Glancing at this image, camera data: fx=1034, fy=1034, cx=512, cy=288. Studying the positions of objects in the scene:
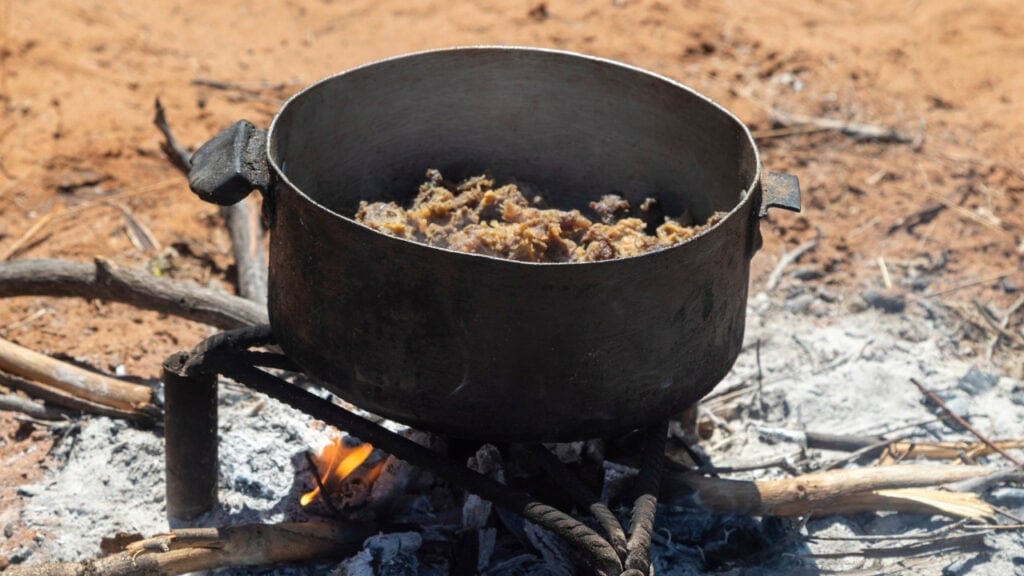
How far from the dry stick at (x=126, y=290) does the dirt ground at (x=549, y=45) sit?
1.05 ft

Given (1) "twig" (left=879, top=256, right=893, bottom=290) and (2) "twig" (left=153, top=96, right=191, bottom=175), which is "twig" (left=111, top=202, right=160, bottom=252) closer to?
(2) "twig" (left=153, top=96, right=191, bottom=175)

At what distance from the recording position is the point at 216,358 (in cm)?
281

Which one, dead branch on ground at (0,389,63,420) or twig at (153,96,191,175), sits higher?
twig at (153,96,191,175)

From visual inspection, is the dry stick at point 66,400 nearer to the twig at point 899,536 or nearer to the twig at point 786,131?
the twig at point 899,536

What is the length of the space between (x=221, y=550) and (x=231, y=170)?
3.48ft

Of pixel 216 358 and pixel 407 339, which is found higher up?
pixel 407 339

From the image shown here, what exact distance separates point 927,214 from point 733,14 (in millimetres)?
2696

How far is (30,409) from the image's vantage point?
3.56 metres

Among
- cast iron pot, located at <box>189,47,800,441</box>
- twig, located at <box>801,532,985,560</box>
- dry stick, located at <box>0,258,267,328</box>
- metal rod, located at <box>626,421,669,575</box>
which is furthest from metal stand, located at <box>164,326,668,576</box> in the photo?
twig, located at <box>801,532,985,560</box>

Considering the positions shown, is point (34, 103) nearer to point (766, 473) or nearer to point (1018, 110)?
point (766, 473)

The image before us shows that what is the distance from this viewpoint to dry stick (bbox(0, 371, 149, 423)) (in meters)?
3.53

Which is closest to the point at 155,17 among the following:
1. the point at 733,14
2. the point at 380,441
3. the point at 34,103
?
the point at 34,103

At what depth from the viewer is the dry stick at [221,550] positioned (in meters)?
2.67

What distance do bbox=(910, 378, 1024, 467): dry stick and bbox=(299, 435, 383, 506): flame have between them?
6.53ft
